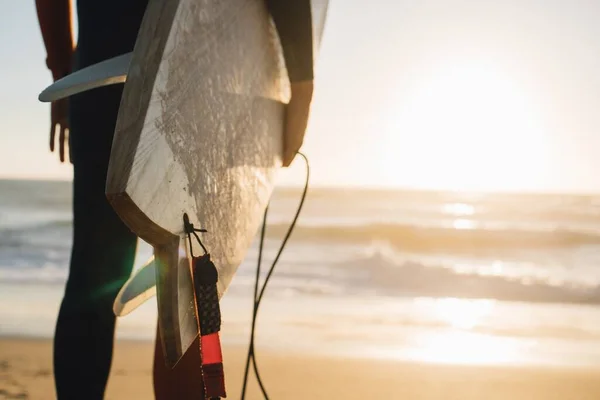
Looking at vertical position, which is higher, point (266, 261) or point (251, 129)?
point (251, 129)

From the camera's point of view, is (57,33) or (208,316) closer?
(208,316)

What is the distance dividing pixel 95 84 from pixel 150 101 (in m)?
0.20

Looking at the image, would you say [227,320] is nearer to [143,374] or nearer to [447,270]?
[143,374]

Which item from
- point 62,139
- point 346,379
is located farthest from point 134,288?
point 346,379

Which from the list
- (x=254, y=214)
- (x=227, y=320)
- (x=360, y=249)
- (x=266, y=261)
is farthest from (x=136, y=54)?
(x=360, y=249)

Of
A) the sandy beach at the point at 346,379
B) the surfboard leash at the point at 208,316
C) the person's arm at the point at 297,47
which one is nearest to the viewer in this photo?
the surfboard leash at the point at 208,316

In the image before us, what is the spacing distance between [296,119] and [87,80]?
0.60m

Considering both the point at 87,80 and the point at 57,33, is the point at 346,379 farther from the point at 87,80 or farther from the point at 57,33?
the point at 87,80

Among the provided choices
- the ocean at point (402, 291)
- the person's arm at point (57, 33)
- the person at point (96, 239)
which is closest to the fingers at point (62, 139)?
the person's arm at point (57, 33)

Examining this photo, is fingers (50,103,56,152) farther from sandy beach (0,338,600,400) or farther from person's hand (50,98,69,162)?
sandy beach (0,338,600,400)

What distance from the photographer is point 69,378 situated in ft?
3.84

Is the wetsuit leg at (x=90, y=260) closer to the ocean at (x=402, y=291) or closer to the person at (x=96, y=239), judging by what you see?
the person at (x=96, y=239)

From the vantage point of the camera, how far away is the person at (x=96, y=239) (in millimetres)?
1146

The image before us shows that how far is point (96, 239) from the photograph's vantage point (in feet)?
3.88
